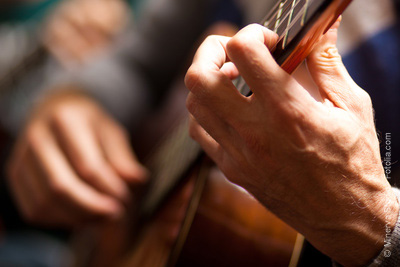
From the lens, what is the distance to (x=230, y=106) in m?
0.24

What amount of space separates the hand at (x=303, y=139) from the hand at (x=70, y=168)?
0.43 meters

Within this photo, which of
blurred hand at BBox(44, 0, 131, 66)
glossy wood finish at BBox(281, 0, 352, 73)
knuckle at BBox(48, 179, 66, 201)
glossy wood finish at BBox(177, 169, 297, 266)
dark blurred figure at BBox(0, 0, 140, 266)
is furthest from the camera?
blurred hand at BBox(44, 0, 131, 66)

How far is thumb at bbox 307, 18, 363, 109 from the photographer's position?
0.84 feet

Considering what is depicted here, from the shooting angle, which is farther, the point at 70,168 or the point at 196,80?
the point at 70,168

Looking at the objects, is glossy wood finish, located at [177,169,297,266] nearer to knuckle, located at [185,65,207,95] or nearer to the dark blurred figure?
knuckle, located at [185,65,207,95]

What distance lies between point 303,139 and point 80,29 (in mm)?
1104

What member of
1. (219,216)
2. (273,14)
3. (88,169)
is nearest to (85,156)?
(88,169)

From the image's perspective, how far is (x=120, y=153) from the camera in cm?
74

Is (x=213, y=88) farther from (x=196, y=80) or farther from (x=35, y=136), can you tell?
(x=35, y=136)

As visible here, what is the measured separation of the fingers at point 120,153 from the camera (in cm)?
69

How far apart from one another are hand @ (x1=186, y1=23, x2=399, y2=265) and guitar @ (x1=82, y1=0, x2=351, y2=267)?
0.02 m

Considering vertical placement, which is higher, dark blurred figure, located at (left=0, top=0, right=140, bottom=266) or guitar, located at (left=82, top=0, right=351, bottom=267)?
guitar, located at (left=82, top=0, right=351, bottom=267)

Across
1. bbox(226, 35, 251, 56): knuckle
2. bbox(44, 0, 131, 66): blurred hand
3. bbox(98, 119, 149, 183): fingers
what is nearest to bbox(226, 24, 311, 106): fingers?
bbox(226, 35, 251, 56): knuckle

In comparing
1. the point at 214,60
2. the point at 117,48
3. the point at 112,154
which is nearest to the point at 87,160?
the point at 112,154
